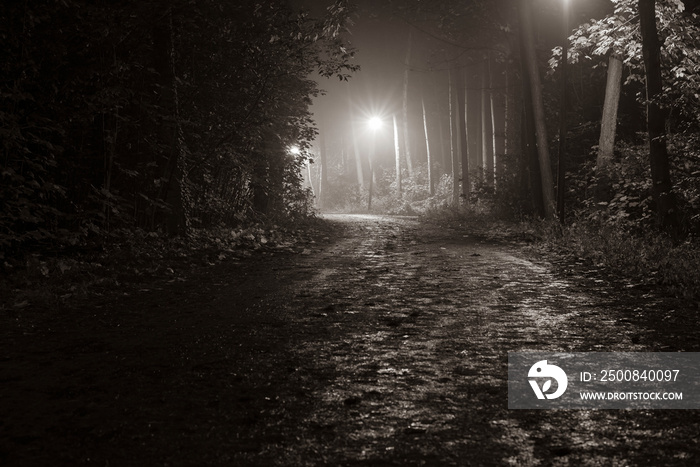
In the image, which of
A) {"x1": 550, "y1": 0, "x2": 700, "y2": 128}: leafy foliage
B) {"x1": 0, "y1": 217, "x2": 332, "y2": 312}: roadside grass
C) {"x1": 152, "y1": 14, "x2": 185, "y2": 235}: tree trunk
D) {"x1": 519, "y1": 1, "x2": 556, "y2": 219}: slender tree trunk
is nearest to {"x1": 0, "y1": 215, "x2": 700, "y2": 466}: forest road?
{"x1": 0, "y1": 217, "x2": 332, "y2": 312}: roadside grass

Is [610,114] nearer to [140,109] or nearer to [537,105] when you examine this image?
[537,105]

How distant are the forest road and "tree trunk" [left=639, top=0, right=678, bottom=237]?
493cm

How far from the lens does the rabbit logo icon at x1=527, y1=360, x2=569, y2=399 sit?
3.97 metres

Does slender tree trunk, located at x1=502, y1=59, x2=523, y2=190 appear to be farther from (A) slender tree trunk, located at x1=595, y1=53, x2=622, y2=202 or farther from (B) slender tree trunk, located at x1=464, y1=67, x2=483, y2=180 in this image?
(B) slender tree trunk, located at x1=464, y1=67, x2=483, y2=180

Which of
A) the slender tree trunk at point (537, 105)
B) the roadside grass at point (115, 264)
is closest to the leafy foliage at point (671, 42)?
the slender tree trunk at point (537, 105)

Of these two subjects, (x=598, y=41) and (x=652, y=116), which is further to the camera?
(x=598, y=41)

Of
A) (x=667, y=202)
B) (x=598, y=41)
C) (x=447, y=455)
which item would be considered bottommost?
(x=447, y=455)

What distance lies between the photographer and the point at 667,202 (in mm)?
12141

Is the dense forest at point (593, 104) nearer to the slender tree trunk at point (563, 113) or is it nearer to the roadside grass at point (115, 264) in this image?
the slender tree trunk at point (563, 113)

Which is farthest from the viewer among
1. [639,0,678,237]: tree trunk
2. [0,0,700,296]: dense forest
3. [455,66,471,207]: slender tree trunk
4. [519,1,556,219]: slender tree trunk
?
[455,66,471,207]: slender tree trunk

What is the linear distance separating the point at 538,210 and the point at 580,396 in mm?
15252

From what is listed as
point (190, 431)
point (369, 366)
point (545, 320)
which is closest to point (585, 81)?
point (545, 320)

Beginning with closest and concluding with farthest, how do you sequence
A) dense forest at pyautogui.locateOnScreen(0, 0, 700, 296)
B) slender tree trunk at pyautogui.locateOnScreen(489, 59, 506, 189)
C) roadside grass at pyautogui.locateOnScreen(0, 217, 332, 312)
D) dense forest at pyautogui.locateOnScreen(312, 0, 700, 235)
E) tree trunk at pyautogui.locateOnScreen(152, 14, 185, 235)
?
roadside grass at pyautogui.locateOnScreen(0, 217, 332, 312)
dense forest at pyautogui.locateOnScreen(0, 0, 700, 296)
tree trunk at pyautogui.locateOnScreen(152, 14, 185, 235)
dense forest at pyautogui.locateOnScreen(312, 0, 700, 235)
slender tree trunk at pyautogui.locateOnScreen(489, 59, 506, 189)

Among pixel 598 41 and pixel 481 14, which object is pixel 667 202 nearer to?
pixel 598 41
